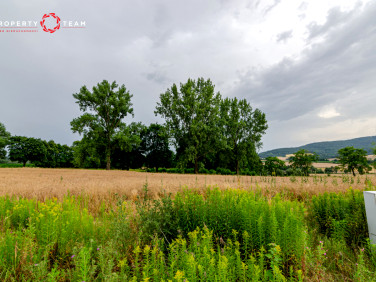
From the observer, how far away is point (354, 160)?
1407 inches

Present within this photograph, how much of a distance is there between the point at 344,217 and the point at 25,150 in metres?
65.8

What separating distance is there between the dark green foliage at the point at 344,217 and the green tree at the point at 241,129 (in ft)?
97.3

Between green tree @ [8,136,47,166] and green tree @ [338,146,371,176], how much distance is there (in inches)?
2849

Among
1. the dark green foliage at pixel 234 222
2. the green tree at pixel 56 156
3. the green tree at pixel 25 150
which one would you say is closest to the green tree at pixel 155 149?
the green tree at pixel 56 156

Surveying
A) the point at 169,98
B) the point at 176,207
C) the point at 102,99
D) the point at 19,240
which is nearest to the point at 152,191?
the point at 176,207

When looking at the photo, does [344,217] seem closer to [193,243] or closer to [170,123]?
[193,243]

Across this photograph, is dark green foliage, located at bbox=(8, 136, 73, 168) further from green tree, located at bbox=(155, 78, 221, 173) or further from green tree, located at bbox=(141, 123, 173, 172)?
green tree, located at bbox=(155, 78, 221, 173)

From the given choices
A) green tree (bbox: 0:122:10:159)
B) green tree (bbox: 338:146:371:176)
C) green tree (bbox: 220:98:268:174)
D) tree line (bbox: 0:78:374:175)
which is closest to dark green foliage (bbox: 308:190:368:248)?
tree line (bbox: 0:78:374:175)

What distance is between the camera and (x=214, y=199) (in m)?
3.63

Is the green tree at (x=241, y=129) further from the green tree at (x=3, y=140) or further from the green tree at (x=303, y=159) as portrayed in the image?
the green tree at (x=3, y=140)

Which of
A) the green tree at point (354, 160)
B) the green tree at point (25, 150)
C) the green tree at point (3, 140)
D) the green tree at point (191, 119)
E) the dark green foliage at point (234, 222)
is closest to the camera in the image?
the dark green foliage at point (234, 222)

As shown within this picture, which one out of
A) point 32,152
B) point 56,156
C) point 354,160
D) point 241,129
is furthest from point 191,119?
point 56,156

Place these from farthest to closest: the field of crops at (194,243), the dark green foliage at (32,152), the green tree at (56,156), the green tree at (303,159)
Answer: the green tree at (56,156), the dark green foliage at (32,152), the green tree at (303,159), the field of crops at (194,243)

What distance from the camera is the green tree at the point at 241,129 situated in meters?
34.0
